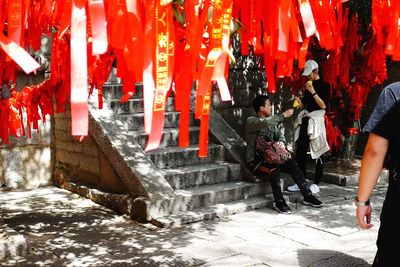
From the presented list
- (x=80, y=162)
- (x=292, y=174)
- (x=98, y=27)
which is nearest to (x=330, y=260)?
(x=292, y=174)

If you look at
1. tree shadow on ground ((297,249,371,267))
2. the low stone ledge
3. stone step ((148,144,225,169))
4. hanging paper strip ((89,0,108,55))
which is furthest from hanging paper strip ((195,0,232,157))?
stone step ((148,144,225,169))

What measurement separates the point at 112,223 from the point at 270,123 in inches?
98.1

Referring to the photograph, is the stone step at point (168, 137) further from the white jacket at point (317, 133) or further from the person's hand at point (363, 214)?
the person's hand at point (363, 214)

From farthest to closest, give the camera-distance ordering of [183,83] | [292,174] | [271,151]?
1. [292,174]
2. [271,151]
3. [183,83]

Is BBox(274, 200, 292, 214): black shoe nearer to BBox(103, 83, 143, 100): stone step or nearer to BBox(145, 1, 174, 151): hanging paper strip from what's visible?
BBox(103, 83, 143, 100): stone step

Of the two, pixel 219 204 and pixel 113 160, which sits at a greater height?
pixel 113 160

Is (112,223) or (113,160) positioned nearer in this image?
(112,223)

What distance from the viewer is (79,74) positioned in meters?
1.59

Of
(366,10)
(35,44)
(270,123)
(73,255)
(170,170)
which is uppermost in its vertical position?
(366,10)

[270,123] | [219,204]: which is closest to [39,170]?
[219,204]

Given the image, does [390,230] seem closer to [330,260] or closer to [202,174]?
[330,260]

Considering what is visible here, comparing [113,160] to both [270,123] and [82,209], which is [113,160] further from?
[270,123]

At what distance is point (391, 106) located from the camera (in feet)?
8.88

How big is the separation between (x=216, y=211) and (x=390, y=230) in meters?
3.84
